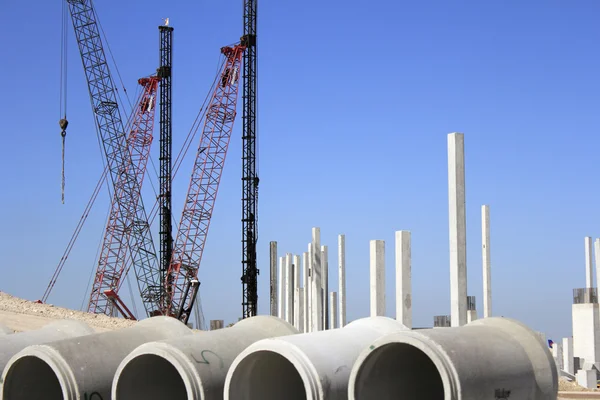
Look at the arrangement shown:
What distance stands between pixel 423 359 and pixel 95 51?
4098 centimetres

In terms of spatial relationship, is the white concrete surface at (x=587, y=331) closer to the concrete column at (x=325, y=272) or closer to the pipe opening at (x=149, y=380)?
the concrete column at (x=325, y=272)

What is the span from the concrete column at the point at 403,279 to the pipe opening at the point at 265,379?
→ 23.7 ft

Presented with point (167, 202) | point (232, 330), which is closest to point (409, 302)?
point (232, 330)

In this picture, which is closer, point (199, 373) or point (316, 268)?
point (199, 373)

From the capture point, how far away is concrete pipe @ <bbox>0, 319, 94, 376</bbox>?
12250mm

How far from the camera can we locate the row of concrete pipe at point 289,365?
849 centimetres

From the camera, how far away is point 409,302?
1820 cm

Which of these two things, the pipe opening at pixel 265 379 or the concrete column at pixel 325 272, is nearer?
the pipe opening at pixel 265 379

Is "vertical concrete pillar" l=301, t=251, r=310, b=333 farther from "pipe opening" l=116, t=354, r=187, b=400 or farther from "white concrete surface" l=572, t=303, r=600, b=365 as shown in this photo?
"pipe opening" l=116, t=354, r=187, b=400

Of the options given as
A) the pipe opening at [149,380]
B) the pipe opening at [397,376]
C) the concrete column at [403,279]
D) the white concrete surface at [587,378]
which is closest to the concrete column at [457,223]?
the concrete column at [403,279]

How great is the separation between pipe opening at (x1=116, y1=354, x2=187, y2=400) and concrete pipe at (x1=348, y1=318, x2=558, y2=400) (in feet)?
10.8

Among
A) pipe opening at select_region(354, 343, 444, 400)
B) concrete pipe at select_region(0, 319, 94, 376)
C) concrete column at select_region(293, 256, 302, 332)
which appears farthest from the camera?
concrete column at select_region(293, 256, 302, 332)

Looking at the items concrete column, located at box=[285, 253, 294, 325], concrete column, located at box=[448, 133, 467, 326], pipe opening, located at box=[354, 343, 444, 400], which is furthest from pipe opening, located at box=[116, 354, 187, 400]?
concrete column, located at box=[285, 253, 294, 325]

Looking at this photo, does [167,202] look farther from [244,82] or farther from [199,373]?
[199,373]
